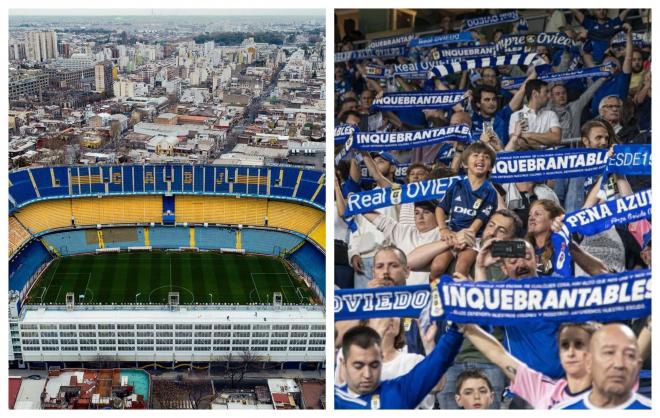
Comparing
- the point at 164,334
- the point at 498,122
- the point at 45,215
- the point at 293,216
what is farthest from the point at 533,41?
the point at 45,215

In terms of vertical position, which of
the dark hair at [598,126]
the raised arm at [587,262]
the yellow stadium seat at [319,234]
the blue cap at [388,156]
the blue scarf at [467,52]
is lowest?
the yellow stadium seat at [319,234]

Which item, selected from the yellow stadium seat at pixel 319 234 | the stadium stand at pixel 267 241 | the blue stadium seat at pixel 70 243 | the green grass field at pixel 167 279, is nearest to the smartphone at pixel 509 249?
the green grass field at pixel 167 279

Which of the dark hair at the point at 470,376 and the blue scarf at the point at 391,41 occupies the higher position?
the blue scarf at the point at 391,41

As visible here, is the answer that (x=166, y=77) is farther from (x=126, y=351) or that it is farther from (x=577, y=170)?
(x=577, y=170)

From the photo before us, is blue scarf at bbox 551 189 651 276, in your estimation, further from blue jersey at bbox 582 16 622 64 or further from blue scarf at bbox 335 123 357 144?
blue scarf at bbox 335 123 357 144

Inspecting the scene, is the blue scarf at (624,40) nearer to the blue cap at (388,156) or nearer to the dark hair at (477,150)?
the dark hair at (477,150)

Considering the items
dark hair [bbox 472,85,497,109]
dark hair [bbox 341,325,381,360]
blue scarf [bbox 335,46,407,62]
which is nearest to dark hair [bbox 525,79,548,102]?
dark hair [bbox 472,85,497,109]

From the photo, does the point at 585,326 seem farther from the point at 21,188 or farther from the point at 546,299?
the point at 21,188
